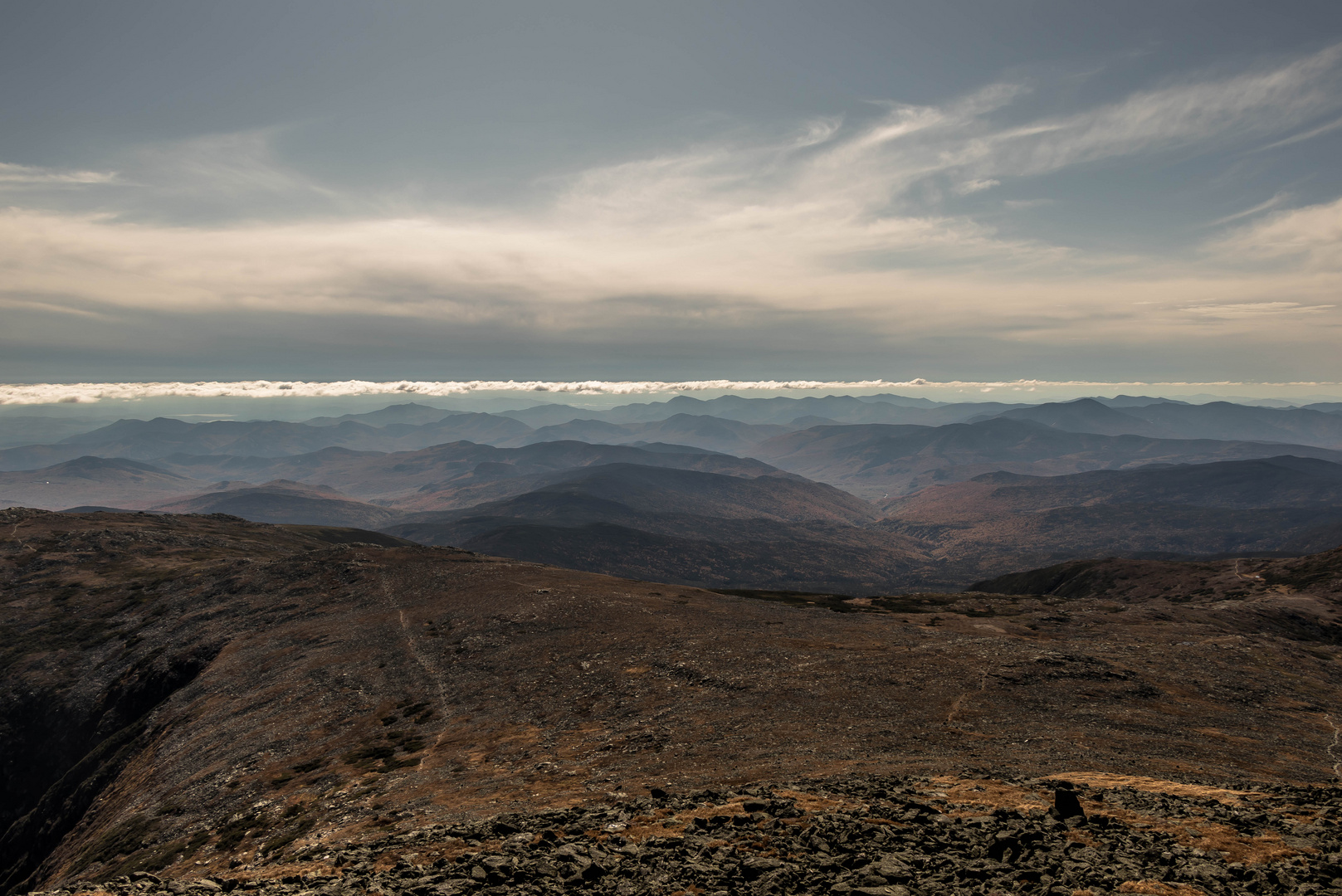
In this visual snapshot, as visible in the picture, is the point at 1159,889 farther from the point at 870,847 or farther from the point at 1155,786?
the point at 1155,786

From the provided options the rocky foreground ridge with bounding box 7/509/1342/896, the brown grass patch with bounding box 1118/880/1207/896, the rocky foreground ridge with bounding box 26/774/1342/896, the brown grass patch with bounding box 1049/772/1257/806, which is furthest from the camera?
the brown grass patch with bounding box 1049/772/1257/806

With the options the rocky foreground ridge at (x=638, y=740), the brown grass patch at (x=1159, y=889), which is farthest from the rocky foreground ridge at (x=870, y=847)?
the rocky foreground ridge at (x=638, y=740)

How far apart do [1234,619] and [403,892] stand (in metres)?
130

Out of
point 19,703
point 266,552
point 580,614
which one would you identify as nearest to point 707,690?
point 580,614

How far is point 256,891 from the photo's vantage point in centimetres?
2428

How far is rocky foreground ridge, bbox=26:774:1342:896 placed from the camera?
19.9m

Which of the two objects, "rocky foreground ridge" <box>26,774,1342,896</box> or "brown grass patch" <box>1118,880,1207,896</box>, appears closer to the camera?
"brown grass patch" <box>1118,880,1207,896</box>

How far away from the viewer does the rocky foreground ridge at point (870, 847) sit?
65.4 ft

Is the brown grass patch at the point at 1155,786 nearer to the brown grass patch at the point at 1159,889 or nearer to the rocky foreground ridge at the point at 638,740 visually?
the rocky foreground ridge at the point at 638,740

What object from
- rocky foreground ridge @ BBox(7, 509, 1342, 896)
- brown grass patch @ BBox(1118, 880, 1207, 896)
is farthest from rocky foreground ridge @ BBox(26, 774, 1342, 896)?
rocky foreground ridge @ BBox(7, 509, 1342, 896)

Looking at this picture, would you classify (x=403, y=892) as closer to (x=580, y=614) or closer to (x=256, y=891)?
(x=256, y=891)

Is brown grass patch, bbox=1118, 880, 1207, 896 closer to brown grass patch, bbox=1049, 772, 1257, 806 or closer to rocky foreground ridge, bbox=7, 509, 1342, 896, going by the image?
rocky foreground ridge, bbox=7, 509, 1342, 896

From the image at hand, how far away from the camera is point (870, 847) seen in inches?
925

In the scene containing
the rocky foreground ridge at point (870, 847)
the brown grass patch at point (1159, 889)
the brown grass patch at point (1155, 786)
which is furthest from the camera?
the brown grass patch at point (1155, 786)
